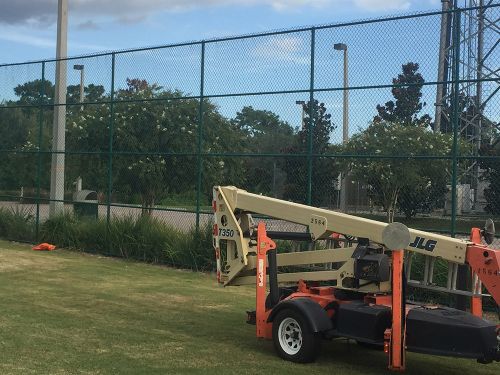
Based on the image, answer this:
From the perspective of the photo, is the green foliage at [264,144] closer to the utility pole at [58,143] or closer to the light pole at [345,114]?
the light pole at [345,114]

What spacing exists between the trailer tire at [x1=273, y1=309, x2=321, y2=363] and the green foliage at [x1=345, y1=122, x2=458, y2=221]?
4619mm

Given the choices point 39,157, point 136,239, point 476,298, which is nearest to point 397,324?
point 476,298

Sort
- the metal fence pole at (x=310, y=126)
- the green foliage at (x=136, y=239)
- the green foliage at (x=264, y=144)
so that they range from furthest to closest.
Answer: the green foliage at (x=136, y=239) → the green foliage at (x=264, y=144) → the metal fence pole at (x=310, y=126)

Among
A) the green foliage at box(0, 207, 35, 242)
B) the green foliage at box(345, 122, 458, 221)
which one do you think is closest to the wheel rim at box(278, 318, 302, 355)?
the green foliage at box(345, 122, 458, 221)

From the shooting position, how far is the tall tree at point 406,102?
416 inches

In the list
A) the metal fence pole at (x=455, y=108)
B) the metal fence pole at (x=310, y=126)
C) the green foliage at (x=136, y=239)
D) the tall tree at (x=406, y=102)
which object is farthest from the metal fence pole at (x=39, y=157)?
the metal fence pole at (x=455, y=108)

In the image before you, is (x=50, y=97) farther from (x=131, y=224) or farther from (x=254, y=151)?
(x=254, y=151)

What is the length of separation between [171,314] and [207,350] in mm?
1931

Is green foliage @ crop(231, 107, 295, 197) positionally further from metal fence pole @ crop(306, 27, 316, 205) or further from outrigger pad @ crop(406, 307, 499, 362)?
outrigger pad @ crop(406, 307, 499, 362)

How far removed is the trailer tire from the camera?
6.36m

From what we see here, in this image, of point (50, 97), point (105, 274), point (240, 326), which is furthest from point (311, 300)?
point (50, 97)

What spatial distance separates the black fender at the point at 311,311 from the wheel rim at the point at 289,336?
0.49ft

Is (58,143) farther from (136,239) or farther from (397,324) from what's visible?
(397,324)

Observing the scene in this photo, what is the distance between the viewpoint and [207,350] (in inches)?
275
